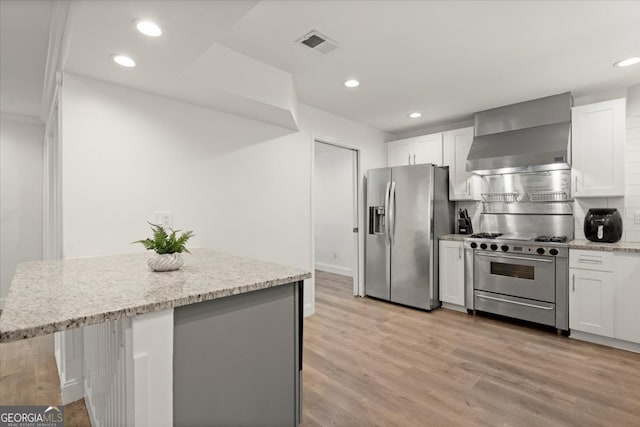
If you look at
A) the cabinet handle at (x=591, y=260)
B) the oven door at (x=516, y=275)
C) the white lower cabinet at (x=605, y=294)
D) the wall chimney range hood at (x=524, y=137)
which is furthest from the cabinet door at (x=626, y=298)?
the wall chimney range hood at (x=524, y=137)

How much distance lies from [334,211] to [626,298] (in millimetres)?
4380

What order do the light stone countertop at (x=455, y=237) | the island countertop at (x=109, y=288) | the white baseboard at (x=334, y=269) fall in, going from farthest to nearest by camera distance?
the white baseboard at (x=334, y=269) → the light stone countertop at (x=455, y=237) → the island countertop at (x=109, y=288)

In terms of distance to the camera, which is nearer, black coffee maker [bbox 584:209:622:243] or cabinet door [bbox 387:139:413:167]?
black coffee maker [bbox 584:209:622:243]

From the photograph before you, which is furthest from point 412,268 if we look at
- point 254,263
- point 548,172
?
point 254,263

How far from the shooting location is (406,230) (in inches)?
154

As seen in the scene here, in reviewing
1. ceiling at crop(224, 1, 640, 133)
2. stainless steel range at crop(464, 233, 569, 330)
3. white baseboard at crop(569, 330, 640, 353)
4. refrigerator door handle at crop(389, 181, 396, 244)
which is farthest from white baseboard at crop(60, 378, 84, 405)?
white baseboard at crop(569, 330, 640, 353)

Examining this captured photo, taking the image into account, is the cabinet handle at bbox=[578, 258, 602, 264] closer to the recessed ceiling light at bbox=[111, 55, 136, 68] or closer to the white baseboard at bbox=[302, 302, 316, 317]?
the white baseboard at bbox=[302, 302, 316, 317]

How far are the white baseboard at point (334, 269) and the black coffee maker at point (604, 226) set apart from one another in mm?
3643

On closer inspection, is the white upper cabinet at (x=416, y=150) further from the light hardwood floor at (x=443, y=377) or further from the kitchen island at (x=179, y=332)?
the kitchen island at (x=179, y=332)

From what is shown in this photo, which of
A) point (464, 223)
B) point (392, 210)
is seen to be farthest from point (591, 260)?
point (392, 210)

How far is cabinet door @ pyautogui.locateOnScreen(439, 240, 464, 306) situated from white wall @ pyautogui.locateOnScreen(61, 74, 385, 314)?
1672 mm

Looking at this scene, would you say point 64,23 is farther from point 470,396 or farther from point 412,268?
point 412,268

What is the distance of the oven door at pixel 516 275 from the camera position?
308cm

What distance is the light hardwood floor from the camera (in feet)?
6.09
